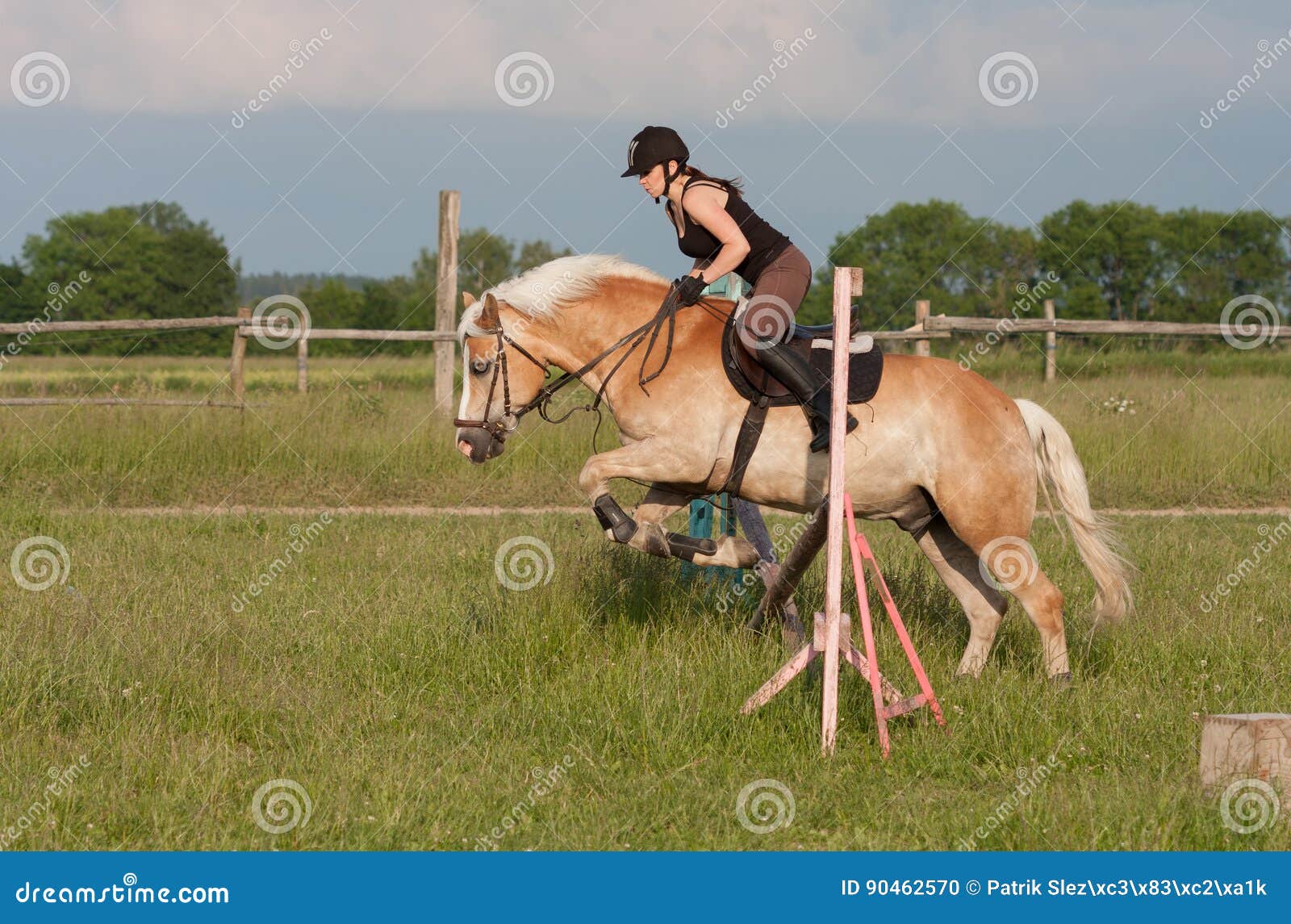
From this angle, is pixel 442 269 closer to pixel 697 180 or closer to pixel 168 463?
pixel 168 463

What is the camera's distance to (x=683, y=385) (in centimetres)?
633

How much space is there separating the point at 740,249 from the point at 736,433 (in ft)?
2.98

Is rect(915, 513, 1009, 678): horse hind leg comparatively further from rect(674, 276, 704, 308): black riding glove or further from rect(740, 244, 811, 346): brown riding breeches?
rect(674, 276, 704, 308): black riding glove

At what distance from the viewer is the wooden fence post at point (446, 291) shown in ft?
50.8

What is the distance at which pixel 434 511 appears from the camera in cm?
1238

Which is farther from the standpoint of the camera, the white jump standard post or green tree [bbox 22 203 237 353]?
green tree [bbox 22 203 237 353]

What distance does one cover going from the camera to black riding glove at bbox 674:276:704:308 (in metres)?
6.32

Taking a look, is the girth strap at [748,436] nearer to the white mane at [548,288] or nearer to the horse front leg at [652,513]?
the horse front leg at [652,513]

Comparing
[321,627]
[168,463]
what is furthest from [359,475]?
[321,627]

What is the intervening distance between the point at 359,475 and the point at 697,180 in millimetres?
8058

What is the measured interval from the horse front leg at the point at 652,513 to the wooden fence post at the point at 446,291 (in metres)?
9.02

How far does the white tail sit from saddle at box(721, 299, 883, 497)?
A: 3.41 feet

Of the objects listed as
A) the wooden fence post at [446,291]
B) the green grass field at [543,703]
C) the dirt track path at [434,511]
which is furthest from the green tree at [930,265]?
the green grass field at [543,703]

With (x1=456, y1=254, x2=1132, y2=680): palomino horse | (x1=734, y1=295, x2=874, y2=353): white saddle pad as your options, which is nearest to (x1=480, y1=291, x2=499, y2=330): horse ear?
(x1=456, y1=254, x2=1132, y2=680): palomino horse
